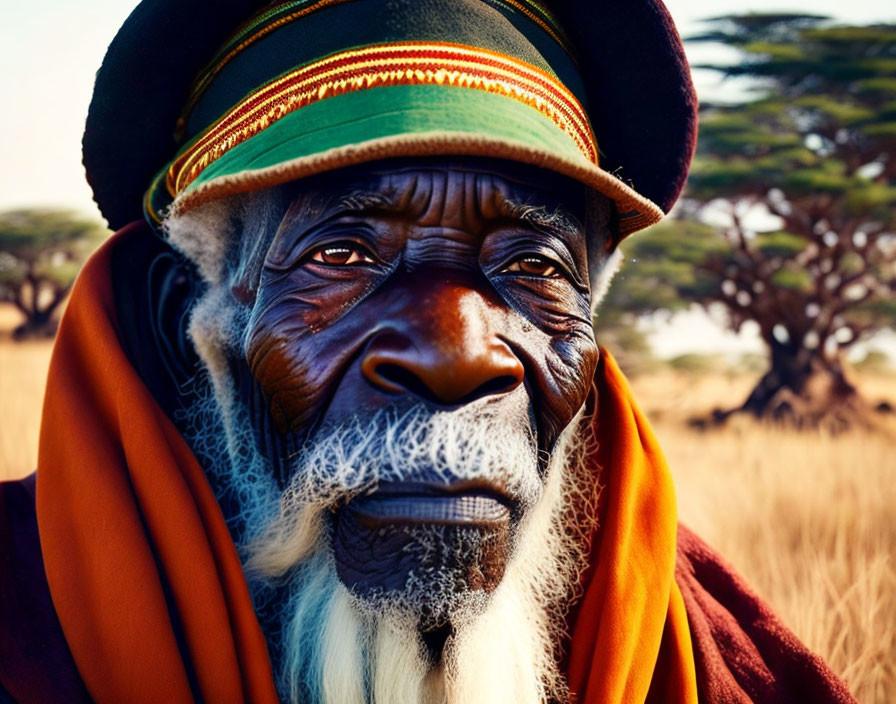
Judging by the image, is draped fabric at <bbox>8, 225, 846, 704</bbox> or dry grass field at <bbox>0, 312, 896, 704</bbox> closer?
draped fabric at <bbox>8, 225, 846, 704</bbox>

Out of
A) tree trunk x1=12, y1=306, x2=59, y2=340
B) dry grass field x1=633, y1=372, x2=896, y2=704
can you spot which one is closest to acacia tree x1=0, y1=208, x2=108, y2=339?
tree trunk x1=12, y1=306, x2=59, y2=340

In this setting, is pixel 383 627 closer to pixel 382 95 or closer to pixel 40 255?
pixel 382 95

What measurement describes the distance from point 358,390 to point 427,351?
6.6 inches

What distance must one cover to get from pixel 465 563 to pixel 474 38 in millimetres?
1081

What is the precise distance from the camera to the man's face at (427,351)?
1.43m

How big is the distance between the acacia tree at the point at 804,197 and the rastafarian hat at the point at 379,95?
1166 cm

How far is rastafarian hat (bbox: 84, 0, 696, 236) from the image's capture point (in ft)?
4.92

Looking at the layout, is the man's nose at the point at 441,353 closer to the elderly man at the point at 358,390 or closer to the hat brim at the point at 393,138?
the elderly man at the point at 358,390

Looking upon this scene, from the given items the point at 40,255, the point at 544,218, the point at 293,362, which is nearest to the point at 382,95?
the point at 544,218

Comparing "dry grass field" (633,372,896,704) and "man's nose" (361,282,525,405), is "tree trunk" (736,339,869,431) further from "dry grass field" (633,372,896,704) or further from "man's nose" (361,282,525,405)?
"man's nose" (361,282,525,405)

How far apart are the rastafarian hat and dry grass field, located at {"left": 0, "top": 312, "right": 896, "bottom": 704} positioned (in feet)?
5.84

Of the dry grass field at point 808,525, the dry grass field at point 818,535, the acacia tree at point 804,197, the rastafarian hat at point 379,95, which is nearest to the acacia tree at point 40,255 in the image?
the dry grass field at point 808,525

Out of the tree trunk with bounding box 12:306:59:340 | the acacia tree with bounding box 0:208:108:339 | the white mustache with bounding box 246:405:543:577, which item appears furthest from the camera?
the acacia tree with bounding box 0:208:108:339

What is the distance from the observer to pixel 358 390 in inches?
58.4
